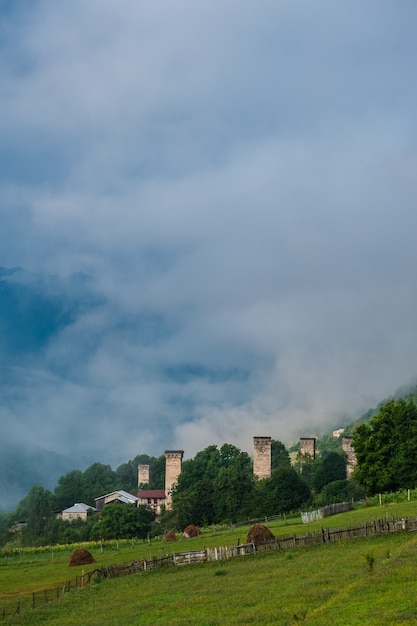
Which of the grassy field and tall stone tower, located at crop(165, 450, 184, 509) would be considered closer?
the grassy field

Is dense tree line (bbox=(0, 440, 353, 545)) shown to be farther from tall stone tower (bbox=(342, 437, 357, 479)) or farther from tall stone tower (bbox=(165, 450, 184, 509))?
tall stone tower (bbox=(342, 437, 357, 479))

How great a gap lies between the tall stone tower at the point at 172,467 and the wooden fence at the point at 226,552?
84.7 m

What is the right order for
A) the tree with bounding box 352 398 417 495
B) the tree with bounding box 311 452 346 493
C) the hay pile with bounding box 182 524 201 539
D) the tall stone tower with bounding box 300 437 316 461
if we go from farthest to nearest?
1. the tall stone tower with bounding box 300 437 316 461
2. the tree with bounding box 311 452 346 493
3. the tree with bounding box 352 398 417 495
4. the hay pile with bounding box 182 524 201 539

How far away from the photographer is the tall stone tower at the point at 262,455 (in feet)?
407

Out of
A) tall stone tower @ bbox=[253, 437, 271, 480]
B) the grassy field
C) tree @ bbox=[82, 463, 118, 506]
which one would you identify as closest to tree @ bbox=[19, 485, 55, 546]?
tree @ bbox=[82, 463, 118, 506]

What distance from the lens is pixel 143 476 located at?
180 metres

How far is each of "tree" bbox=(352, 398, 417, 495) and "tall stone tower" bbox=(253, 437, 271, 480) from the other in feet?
123

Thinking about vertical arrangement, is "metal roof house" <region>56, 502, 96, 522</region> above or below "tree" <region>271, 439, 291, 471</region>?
below

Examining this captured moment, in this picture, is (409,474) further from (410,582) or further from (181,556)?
(410,582)

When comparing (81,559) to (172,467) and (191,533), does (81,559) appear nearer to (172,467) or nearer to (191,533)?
(191,533)

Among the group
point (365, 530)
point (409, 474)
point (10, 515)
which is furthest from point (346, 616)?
point (10, 515)

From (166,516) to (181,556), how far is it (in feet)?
200

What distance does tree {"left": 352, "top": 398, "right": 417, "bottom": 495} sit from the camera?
83.2 meters

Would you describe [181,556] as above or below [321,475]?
below
